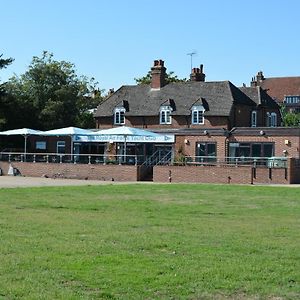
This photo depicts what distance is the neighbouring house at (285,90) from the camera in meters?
113

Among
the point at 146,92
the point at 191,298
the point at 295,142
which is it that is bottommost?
the point at 191,298

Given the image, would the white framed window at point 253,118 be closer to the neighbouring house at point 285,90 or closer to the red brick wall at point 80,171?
the red brick wall at point 80,171

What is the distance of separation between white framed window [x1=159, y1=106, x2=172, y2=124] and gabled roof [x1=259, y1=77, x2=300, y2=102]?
5899cm

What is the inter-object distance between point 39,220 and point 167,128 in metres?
41.5

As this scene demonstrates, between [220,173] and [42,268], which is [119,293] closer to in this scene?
[42,268]

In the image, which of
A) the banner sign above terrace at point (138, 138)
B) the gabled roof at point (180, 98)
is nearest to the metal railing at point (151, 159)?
the banner sign above terrace at point (138, 138)

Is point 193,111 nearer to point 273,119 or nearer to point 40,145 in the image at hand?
point 273,119

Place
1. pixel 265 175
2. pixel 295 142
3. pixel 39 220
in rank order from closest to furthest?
1. pixel 39 220
2. pixel 265 175
3. pixel 295 142

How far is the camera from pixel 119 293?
7.55 metres

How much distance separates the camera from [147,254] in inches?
397

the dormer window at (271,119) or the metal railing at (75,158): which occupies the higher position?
the dormer window at (271,119)

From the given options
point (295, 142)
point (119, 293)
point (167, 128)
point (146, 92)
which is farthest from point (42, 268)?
point (146, 92)

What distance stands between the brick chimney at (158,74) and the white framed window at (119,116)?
361 centimetres

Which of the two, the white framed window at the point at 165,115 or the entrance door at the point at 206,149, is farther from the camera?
the white framed window at the point at 165,115
